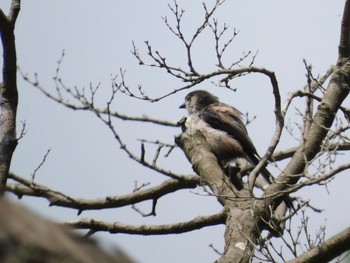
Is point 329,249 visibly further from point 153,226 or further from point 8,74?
point 8,74

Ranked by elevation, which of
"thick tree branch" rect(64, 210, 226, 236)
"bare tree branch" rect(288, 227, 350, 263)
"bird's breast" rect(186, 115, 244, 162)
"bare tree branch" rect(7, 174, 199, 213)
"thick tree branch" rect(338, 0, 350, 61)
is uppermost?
"bird's breast" rect(186, 115, 244, 162)

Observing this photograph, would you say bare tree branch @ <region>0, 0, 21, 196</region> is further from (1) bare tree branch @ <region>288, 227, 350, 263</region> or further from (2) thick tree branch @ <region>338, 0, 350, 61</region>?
(2) thick tree branch @ <region>338, 0, 350, 61</region>

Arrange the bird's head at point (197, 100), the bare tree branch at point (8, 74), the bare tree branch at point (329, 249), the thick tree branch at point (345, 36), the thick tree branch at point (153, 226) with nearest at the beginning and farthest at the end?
1. the bare tree branch at point (329, 249)
2. the bare tree branch at point (8, 74)
3. the thick tree branch at point (153, 226)
4. the thick tree branch at point (345, 36)
5. the bird's head at point (197, 100)

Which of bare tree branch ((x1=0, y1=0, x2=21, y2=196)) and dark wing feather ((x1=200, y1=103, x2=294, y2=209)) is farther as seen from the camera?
dark wing feather ((x1=200, y1=103, x2=294, y2=209))

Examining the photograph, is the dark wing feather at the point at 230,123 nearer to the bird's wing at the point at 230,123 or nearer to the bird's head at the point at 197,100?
the bird's wing at the point at 230,123

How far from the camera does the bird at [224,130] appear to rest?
10.7m

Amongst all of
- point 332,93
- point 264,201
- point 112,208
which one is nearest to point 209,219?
point 264,201

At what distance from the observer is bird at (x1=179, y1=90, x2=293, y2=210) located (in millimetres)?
10695

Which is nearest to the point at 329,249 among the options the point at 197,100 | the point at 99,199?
the point at 99,199

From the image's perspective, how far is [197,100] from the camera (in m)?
11.9

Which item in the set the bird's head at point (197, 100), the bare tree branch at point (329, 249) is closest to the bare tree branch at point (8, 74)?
the bare tree branch at point (329, 249)

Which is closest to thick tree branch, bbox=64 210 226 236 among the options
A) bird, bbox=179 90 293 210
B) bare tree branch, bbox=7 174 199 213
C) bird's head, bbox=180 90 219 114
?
bare tree branch, bbox=7 174 199 213

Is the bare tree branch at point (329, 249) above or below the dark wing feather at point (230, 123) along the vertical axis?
below

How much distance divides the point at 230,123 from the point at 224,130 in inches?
6.1
